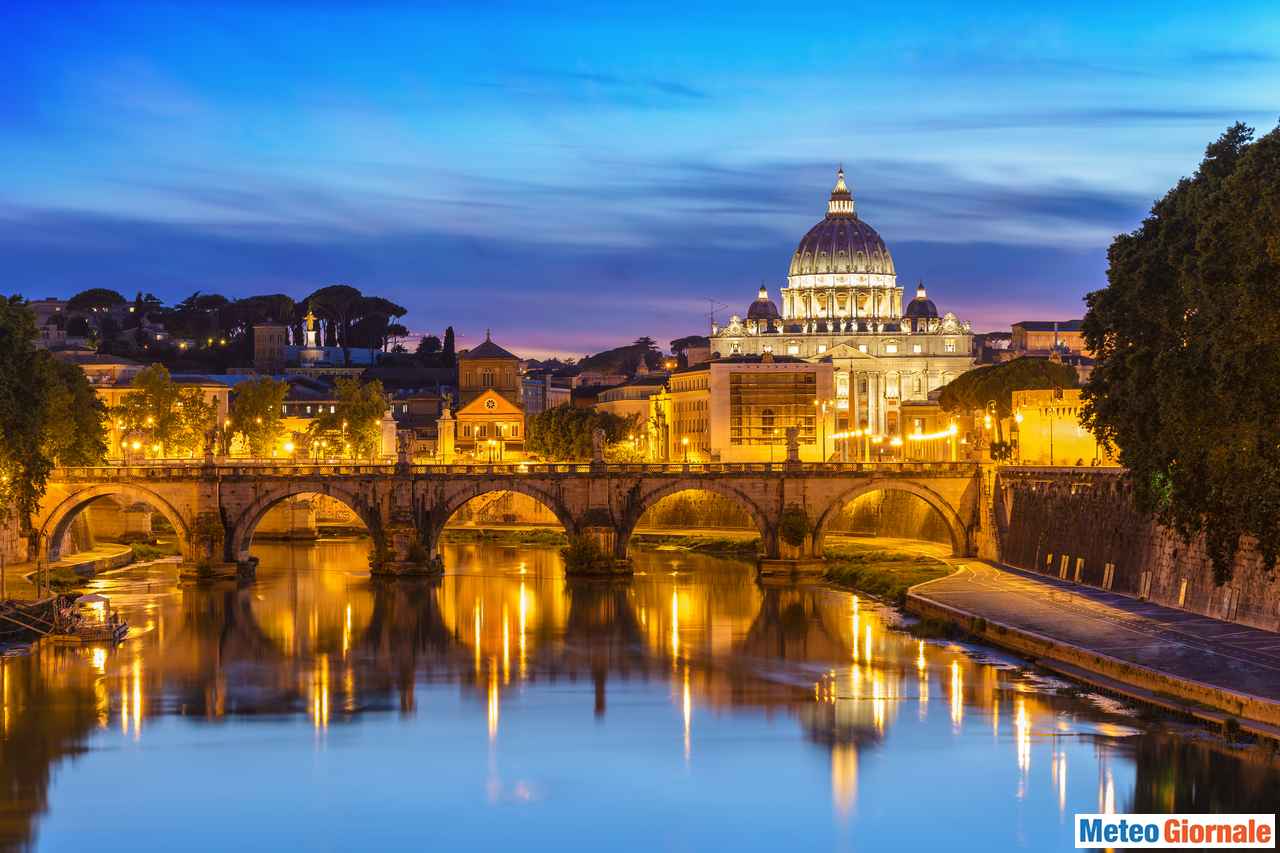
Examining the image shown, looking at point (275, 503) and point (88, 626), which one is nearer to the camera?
point (88, 626)

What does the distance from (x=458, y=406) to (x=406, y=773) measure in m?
127

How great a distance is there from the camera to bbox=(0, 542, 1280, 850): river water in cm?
3778

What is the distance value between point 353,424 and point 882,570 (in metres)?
63.3

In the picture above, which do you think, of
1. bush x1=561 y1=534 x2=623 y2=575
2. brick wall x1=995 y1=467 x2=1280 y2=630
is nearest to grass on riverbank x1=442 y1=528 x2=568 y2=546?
bush x1=561 y1=534 x2=623 y2=575

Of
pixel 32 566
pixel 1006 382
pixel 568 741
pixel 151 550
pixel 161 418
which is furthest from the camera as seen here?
pixel 1006 382

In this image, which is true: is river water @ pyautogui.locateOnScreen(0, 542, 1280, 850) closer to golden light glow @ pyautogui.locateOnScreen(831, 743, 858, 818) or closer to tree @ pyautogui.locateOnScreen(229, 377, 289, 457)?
golden light glow @ pyautogui.locateOnScreen(831, 743, 858, 818)

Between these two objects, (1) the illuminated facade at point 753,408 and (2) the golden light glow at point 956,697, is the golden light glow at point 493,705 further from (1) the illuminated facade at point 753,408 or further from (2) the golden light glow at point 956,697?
(1) the illuminated facade at point 753,408

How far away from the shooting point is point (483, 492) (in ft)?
270

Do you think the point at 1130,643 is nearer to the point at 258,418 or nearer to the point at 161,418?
the point at 161,418

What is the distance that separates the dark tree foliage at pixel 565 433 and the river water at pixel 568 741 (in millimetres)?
66345

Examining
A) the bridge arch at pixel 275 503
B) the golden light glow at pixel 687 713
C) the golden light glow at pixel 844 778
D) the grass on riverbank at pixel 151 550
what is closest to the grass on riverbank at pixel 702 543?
the bridge arch at pixel 275 503

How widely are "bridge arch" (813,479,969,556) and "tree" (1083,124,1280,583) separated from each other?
2415 centimetres

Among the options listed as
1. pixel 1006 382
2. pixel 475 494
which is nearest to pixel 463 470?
pixel 475 494

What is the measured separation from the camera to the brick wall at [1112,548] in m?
52.3
